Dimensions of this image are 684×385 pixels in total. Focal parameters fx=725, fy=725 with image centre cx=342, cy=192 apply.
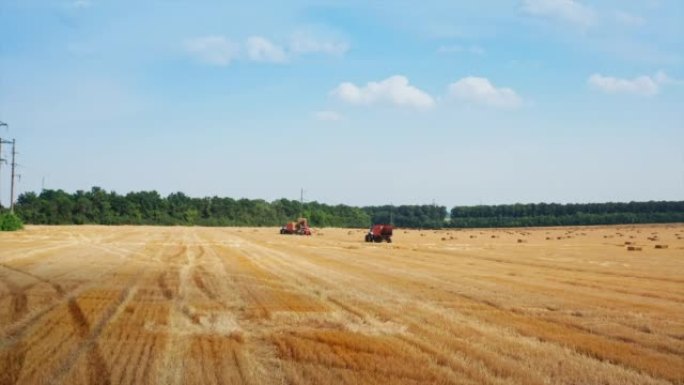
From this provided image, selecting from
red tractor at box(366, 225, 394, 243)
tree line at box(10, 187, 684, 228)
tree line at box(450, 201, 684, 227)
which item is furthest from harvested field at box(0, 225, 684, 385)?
tree line at box(10, 187, 684, 228)

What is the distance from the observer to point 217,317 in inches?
553

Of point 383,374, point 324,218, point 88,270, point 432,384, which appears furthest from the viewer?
point 324,218

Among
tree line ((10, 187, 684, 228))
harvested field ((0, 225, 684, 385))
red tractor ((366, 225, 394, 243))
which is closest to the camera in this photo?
harvested field ((0, 225, 684, 385))

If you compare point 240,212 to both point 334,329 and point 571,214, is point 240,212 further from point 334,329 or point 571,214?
point 334,329

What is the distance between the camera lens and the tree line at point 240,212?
150000 mm

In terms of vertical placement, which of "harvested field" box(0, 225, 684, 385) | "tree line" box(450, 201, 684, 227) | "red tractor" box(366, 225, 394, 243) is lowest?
"harvested field" box(0, 225, 684, 385)

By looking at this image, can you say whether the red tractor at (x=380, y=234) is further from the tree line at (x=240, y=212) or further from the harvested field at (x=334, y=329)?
the tree line at (x=240, y=212)

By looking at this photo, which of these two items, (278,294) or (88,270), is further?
(88,270)

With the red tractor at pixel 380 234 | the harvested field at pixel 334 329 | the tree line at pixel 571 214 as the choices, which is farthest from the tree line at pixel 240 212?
the harvested field at pixel 334 329

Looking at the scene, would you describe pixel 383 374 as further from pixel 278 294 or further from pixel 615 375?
pixel 278 294

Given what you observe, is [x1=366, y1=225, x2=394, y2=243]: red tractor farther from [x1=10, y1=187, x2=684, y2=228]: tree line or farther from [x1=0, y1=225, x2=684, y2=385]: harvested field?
[x1=10, y1=187, x2=684, y2=228]: tree line

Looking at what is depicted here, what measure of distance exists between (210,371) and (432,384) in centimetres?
283

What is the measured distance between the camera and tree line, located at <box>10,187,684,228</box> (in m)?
150

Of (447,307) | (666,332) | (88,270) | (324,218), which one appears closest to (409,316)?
(447,307)
